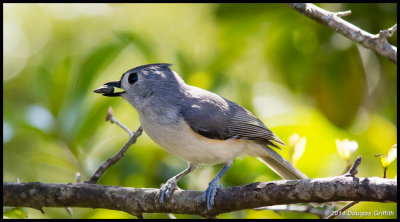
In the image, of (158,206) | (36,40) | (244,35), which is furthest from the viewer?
(36,40)

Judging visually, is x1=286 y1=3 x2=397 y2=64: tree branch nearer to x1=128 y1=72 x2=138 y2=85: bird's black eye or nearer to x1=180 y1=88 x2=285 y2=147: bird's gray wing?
x1=180 y1=88 x2=285 y2=147: bird's gray wing

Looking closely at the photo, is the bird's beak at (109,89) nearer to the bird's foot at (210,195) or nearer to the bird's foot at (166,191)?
the bird's foot at (166,191)

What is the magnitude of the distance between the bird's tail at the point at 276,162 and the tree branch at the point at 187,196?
3.07 ft

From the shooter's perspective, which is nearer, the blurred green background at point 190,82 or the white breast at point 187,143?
the white breast at point 187,143

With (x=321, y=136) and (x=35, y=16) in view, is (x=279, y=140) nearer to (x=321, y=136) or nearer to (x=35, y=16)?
(x=321, y=136)

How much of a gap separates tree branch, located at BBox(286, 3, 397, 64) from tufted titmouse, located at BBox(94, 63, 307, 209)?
101 centimetres

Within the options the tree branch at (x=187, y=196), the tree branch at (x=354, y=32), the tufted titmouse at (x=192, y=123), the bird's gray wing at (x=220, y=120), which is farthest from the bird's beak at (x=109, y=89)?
the tree branch at (x=354, y=32)

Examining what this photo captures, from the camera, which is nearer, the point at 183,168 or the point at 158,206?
the point at 158,206

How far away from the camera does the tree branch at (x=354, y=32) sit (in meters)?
2.61

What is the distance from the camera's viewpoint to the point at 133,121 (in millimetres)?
4445

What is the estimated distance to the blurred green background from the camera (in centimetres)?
366

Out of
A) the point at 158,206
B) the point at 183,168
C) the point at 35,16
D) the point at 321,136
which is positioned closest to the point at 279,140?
the point at 321,136

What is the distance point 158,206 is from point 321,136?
147 centimetres

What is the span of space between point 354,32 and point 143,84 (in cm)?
165
